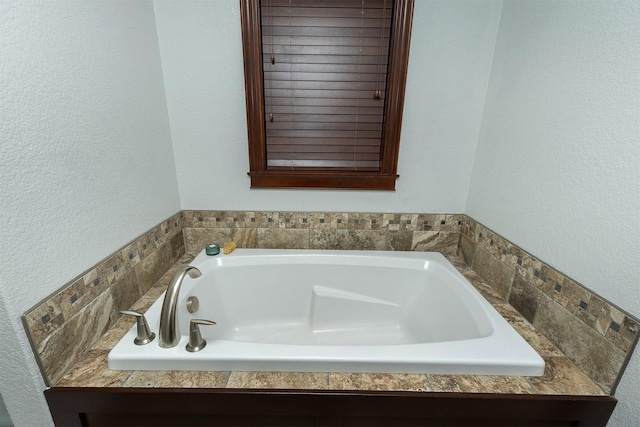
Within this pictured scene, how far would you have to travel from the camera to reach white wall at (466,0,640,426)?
0.76 metres

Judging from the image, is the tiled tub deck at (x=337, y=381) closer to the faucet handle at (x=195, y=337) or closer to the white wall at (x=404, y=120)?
the faucet handle at (x=195, y=337)

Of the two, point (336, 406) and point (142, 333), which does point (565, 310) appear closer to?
point (336, 406)

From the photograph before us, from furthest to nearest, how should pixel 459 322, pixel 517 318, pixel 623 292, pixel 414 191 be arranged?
pixel 414 191
pixel 459 322
pixel 517 318
pixel 623 292

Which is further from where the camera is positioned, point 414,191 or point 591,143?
point 414,191

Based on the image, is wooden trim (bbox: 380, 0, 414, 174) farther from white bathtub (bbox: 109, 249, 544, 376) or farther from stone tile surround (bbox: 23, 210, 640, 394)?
white bathtub (bbox: 109, 249, 544, 376)

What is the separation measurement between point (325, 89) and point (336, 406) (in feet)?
4.38

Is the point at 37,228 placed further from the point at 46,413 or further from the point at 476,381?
the point at 476,381

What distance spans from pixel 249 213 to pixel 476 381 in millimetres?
1280

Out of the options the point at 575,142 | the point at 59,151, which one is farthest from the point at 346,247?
the point at 59,151

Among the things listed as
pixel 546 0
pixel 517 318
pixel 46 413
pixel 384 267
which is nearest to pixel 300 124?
pixel 384 267

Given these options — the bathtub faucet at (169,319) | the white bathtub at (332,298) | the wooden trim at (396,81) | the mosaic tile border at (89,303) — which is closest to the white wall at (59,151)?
the mosaic tile border at (89,303)

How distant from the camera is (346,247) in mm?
1661

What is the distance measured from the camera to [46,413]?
829 millimetres

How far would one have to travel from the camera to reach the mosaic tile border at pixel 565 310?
79 cm
